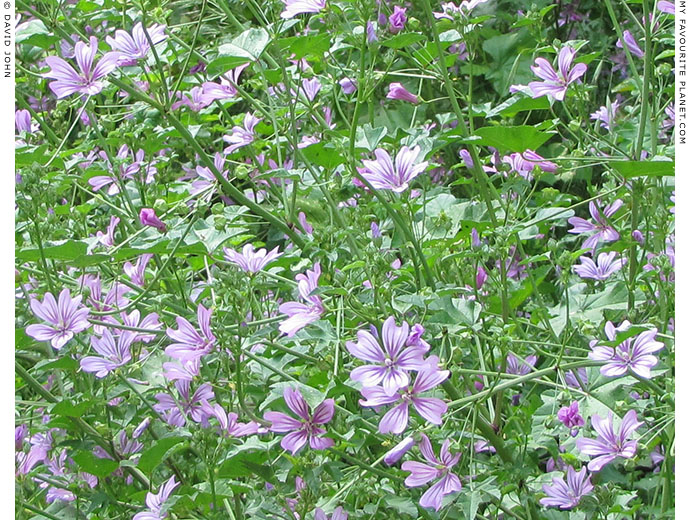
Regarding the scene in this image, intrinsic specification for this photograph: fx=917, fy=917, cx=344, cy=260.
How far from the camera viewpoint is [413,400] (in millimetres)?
1206

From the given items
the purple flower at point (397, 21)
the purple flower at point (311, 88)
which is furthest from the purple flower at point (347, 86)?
the purple flower at point (397, 21)

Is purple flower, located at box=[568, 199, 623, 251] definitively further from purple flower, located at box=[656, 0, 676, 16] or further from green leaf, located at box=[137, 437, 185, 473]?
green leaf, located at box=[137, 437, 185, 473]

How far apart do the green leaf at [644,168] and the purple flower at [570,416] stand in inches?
13.6

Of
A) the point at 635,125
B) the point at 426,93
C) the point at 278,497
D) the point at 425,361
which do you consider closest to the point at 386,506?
the point at 278,497

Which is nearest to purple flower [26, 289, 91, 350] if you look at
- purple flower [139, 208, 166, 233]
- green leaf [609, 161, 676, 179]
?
purple flower [139, 208, 166, 233]

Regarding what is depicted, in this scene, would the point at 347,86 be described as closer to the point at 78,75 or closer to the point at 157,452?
the point at 78,75

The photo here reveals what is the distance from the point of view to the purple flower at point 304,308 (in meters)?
1.26

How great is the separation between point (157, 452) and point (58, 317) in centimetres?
26

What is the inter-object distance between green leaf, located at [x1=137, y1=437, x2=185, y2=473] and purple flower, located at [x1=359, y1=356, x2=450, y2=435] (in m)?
0.37

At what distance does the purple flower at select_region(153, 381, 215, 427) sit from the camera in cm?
147

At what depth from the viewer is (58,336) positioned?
4.70 feet

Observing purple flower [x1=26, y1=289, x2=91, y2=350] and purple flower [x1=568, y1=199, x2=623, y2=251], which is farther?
purple flower [x1=568, y1=199, x2=623, y2=251]

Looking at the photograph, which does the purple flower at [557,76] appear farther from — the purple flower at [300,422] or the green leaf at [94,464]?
the green leaf at [94,464]

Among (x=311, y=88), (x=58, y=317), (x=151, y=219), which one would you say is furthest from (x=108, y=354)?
(x=311, y=88)
